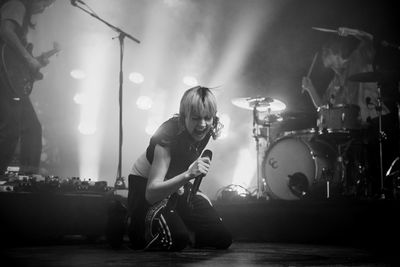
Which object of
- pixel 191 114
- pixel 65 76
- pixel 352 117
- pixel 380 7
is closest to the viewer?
pixel 191 114

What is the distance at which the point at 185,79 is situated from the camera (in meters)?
6.89

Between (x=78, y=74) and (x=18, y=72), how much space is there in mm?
798

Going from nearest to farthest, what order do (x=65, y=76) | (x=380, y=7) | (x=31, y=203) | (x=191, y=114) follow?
(x=191, y=114), (x=31, y=203), (x=65, y=76), (x=380, y=7)

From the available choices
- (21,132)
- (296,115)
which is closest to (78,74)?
(21,132)

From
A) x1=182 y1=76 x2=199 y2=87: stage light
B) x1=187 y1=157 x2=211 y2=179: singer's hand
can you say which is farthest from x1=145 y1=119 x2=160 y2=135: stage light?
x1=187 y1=157 x2=211 y2=179: singer's hand

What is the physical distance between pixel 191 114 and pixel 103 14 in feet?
12.8

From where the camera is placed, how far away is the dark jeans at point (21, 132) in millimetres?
5094

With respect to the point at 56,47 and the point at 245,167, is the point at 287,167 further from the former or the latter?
the point at 56,47

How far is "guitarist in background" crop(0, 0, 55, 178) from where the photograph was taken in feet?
16.8

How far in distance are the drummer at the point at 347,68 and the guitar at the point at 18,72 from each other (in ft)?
12.5

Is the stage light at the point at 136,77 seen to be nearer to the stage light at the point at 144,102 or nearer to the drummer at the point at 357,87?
the stage light at the point at 144,102

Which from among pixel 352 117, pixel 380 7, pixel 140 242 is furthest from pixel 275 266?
pixel 380 7

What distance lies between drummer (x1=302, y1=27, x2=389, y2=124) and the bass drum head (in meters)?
1.10

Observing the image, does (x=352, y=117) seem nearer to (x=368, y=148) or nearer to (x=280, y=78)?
(x=368, y=148)
